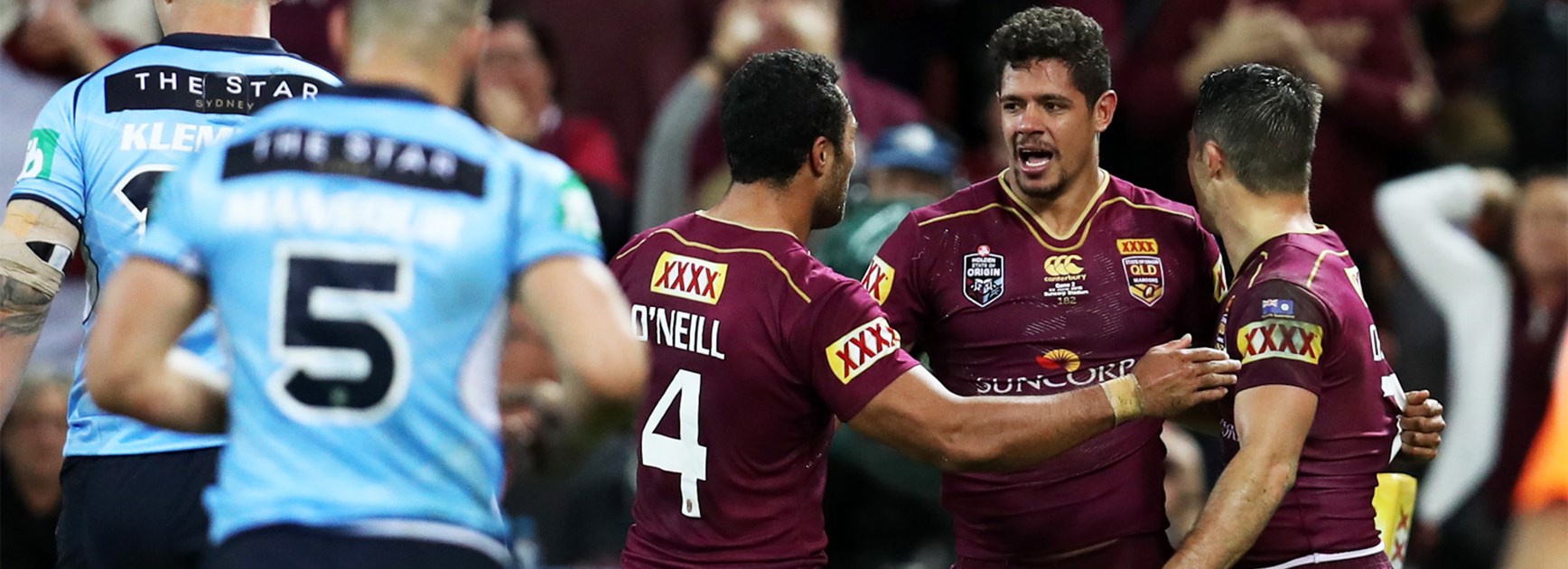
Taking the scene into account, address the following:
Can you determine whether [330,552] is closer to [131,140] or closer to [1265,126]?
[131,140]

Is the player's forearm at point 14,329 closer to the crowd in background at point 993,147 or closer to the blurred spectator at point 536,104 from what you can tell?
the crowd in background at point 993,147

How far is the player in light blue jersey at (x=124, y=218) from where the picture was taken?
15.9 feet

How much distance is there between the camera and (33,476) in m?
8.56

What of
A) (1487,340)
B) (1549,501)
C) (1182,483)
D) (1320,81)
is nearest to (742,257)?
(1549,501)

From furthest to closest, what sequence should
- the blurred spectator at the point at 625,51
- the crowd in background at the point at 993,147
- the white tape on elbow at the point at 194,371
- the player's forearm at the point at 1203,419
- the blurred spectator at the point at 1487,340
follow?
the blurred spectator at the point at 625,51, the blurred spectator at the point at 1487,340, the crowd in background at the point at 993,147, the player's forearm at the point at 1203,419, the white tape on elbow at the point at 194,371

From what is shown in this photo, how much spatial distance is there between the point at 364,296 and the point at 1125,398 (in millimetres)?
2107

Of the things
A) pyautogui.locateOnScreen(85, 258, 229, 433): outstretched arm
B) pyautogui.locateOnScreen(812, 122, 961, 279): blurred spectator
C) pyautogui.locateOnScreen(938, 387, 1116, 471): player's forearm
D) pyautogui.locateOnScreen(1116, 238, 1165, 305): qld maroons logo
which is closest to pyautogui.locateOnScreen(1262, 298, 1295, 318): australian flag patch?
pyautogui.locateOnScreen(938, 387, 1116, 471): player's forearm

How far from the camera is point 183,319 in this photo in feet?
12.3

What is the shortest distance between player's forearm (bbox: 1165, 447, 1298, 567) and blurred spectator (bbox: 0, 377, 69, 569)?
Result: 224 inches

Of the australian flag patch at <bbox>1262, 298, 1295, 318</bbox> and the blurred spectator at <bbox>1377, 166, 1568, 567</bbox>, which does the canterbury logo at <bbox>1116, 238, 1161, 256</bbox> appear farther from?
the blurred spectator at <bbox>1377, 166, 1568, 567</bbox>

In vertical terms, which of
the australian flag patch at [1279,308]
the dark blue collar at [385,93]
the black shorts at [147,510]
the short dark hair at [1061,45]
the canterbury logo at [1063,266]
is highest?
the short dark hair at [1061,45]

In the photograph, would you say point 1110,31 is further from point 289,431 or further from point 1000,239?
point 289,431

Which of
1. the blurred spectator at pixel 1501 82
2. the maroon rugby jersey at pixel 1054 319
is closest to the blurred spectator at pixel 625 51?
the blurred spectator at pixel 1501 82

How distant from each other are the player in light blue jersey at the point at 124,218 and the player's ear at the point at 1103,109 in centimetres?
226
